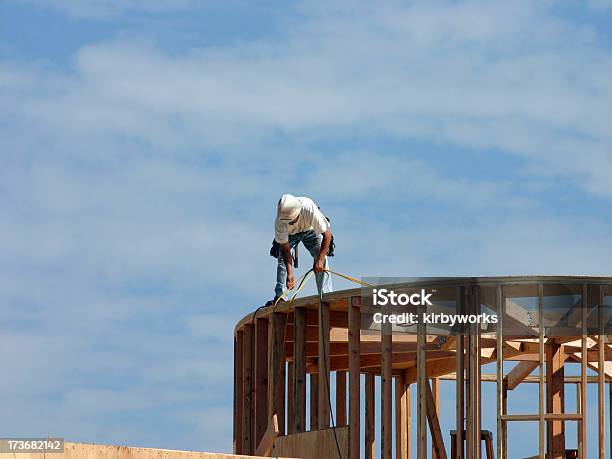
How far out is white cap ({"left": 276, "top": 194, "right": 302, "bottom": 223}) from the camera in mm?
17906

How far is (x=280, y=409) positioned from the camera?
19234 millimetres

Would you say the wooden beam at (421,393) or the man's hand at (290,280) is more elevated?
the man's hand at (290,280)

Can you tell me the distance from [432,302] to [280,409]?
3.68 meters

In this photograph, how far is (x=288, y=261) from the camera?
1845 centimetres

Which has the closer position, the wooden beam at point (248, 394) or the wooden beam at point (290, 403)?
the wooden beam at point (290, 403)

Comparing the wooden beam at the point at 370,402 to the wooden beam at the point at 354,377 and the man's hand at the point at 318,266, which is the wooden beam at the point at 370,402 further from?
the man's hand at the point at 318,266

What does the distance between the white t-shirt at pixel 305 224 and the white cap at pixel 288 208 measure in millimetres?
125

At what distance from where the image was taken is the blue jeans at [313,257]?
18.2m

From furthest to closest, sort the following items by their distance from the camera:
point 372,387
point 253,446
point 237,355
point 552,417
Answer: point 372,387, point 237,355, point 253,446, point 552,417

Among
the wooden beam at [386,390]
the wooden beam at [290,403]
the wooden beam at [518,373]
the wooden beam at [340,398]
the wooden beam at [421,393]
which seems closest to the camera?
→ the wooden beam at [421,393]

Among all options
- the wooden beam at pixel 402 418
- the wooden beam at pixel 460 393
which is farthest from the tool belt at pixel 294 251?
the wooden beam at pixel 402 418

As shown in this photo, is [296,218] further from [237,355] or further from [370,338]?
[237,355]

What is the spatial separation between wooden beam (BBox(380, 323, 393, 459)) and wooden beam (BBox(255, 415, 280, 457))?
5.21 feet

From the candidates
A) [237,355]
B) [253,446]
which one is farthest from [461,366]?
[237,355]
